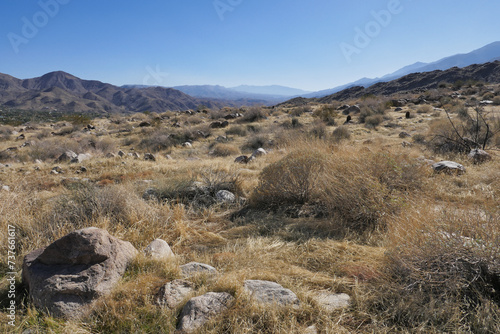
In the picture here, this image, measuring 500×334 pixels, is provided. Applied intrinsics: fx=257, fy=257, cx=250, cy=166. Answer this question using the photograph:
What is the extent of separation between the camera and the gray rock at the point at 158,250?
289cm

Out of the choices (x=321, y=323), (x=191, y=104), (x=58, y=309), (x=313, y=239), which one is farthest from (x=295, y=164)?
(x=191, y=104)

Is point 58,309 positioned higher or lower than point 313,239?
higher

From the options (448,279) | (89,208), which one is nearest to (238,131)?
(89,208)

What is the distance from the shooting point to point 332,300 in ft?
7.41

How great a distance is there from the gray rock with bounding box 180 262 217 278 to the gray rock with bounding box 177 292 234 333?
1.24 ft

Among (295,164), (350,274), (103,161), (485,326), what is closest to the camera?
(485,326)

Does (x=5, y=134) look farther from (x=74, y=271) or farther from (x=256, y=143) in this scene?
(x=74, y=271)

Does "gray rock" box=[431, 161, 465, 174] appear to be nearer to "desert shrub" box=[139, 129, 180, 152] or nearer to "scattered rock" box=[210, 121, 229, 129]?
"desert shrub" box=[139, 129, 180, 152]

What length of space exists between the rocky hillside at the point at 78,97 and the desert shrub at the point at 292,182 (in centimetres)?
8218

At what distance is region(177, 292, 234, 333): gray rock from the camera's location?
1952 millimetres

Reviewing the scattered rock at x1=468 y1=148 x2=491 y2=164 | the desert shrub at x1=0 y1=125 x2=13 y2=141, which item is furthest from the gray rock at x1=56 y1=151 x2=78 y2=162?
the scattered rock at x1=468 y1=148 x2=491 y2=164

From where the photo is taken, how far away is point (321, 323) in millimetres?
2029

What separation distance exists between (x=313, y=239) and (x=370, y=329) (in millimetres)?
1510

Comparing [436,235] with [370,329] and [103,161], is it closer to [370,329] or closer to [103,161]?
[370,329]
